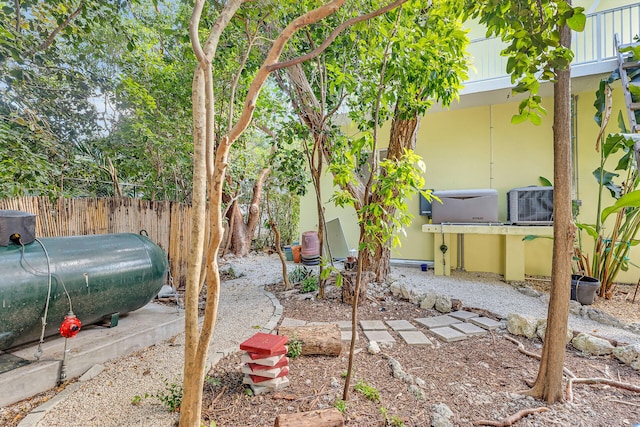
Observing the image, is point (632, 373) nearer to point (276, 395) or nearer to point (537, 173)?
point (276, 395)

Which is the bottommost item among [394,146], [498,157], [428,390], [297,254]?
[428,390]

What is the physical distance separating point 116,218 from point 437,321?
13.6 ft

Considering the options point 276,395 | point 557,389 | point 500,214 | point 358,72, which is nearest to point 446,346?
point 557,389

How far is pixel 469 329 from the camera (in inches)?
119

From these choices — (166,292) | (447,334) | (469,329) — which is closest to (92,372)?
(166,292)

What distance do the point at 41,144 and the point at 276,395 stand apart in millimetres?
3935

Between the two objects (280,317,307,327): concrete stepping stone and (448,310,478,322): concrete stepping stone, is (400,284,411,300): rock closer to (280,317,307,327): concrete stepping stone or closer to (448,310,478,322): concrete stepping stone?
(448,310,478,322): concrete stepping stone

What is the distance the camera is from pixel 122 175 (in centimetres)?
532

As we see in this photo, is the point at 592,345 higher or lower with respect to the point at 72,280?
lower

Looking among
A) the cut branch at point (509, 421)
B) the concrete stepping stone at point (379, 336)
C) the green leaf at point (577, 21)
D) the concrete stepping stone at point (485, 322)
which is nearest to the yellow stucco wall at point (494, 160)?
the concrete stepping stone at point (485, 322)

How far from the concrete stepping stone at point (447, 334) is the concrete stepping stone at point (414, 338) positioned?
0.15 meters

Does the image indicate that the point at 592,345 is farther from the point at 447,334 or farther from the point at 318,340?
the point at 318,340

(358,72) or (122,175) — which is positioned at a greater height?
(358,72)

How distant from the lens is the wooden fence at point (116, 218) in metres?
3.01
